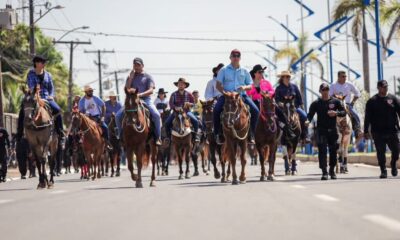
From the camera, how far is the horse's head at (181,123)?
1041 inches

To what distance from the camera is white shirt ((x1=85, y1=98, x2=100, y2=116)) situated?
1118 inches

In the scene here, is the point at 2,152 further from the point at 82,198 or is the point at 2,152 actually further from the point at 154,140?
the point at 82,198

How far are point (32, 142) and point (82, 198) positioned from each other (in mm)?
5922

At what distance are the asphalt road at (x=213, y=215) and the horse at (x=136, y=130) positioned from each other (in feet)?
13.3

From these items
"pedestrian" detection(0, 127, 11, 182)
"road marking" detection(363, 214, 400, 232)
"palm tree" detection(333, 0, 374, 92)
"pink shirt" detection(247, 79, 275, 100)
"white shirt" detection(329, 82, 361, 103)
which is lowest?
"road marking" detection(363, 214, 400, 232)

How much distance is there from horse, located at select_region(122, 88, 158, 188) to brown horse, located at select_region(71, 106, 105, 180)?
682 centimetres

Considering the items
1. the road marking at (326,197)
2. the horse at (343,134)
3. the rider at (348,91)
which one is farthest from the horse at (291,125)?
the road marking at (326,197)

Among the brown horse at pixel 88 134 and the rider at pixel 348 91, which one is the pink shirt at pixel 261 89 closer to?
the rider at pixel 348 91

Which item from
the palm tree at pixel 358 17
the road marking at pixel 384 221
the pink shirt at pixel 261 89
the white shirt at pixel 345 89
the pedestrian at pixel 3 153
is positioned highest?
the palm tree at pixel 358 17

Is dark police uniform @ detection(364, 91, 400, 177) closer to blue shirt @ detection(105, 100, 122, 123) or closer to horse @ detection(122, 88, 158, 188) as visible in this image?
horse @ detection(122, 88, 158, 188)

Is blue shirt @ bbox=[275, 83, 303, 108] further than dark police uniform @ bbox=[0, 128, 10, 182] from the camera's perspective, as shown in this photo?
No

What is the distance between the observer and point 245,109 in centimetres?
2027

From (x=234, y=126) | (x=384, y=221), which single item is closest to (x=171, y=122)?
(x=234, y=126)


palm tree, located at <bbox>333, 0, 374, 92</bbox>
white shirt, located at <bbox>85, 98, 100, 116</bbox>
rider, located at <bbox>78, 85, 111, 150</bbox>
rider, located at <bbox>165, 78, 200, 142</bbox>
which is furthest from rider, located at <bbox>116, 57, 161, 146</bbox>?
palm tree, located at <bbox>333, 0, 374, 92</bbox>
